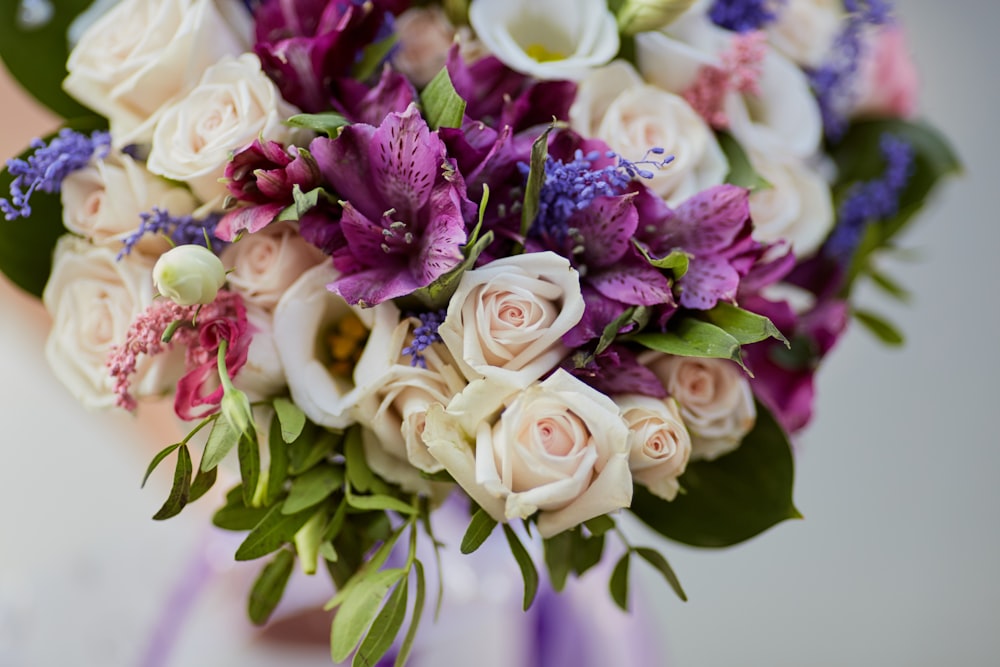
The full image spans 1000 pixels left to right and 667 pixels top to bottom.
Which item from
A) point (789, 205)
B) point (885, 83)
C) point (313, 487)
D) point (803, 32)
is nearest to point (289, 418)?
point (313, 487)

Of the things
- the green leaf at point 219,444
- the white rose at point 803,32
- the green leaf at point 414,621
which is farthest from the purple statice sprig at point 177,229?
the white rose at point 803,32

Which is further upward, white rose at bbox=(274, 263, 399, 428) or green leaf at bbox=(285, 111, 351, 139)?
green leaf at bbox=(285, 111, 351, 139)

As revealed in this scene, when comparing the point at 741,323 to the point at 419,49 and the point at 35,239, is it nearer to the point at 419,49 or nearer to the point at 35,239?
the point at 419,49

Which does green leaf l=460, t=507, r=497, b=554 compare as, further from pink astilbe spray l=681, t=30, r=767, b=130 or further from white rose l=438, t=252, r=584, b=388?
pink astilbe spray l=681, t=30, r=767, b=130

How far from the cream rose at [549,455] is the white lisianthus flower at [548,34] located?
0.19 metres

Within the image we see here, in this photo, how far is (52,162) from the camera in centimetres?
50

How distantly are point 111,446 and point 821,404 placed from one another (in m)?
0.98

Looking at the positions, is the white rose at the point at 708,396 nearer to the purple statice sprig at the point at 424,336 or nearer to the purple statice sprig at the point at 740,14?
the purple statice sprig at the point at 424,336

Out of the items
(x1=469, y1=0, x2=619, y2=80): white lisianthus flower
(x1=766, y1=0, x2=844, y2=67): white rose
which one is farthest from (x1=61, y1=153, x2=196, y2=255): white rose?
Result: (x1=766, y1=0, x2=844, y2=67): white rose

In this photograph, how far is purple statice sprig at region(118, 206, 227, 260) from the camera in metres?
0.48

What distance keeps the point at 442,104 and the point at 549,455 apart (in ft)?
0.63

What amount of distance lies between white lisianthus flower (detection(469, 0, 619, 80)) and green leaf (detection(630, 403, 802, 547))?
0.24 metres

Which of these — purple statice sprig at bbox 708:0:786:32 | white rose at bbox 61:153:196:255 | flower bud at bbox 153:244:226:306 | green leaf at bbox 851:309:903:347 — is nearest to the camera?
flower bud at bbox 153:244:226:306

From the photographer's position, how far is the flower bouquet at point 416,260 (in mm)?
426
